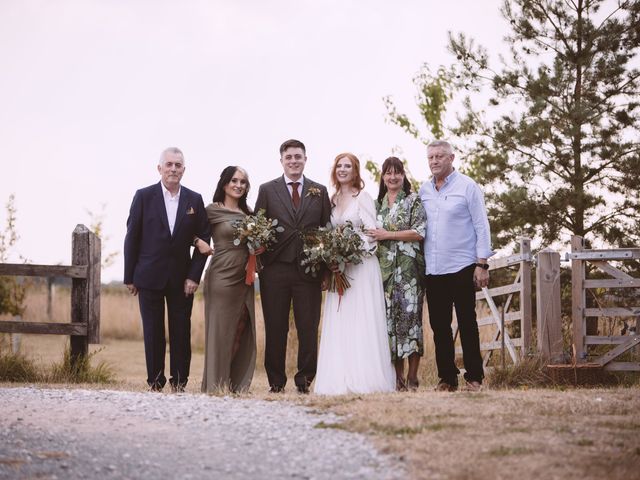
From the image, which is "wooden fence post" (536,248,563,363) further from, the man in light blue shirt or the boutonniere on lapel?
the boutonniere on lapel

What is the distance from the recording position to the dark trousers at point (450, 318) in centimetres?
809

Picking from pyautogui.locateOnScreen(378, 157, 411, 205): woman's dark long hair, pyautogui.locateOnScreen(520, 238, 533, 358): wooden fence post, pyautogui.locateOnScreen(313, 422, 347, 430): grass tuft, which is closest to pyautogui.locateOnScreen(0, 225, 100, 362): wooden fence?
pyautogui.locateOnScreen(378, 157, 411, 205): woman's dark long hair

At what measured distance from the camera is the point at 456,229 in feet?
26.5

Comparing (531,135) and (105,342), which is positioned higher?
(531,135)

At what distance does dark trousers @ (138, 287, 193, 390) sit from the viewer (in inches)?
331

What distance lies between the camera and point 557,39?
14.2 m

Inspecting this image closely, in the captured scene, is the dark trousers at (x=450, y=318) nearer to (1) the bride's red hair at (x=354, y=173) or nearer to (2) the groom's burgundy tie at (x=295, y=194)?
(1) the bride's red hair at (x=354, y=173)

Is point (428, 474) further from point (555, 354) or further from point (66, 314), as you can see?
point (66, 314)

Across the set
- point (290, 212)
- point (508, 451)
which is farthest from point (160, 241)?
point (508, 451)

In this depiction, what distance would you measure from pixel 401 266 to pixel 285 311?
3.89 feet

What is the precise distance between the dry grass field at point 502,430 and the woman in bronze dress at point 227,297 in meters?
1.17

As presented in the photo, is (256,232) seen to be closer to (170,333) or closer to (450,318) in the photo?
(170,333)

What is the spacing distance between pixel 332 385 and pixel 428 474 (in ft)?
11.3

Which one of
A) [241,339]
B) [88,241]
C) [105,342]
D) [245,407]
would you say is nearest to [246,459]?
[245,407]
